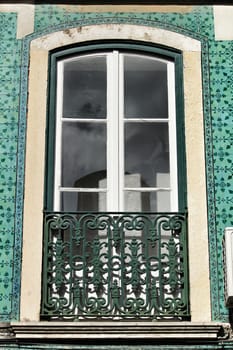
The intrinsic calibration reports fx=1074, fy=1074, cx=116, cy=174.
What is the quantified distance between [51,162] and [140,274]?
131cm

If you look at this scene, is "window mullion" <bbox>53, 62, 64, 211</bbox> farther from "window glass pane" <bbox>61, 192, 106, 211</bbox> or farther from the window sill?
the window sill

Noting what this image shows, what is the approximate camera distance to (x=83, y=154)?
9.70 m

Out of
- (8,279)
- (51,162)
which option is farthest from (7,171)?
(8,279)

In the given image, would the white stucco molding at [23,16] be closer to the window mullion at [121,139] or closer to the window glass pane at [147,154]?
the window mullion at [121,139]

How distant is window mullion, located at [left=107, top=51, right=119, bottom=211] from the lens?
945cm

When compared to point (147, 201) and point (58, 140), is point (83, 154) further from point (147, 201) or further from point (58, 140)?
point (147, 201)

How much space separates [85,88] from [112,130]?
528 mm

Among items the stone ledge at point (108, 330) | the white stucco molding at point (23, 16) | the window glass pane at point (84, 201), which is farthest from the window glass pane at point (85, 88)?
the stone ledge at point (108, 330)

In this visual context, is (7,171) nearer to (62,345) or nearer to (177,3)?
(62,345)

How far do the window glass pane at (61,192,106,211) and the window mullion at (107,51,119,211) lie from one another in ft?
0.27

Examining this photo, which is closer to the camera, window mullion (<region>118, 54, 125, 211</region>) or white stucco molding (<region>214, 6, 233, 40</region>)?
window mullion (<region>118, 54, 125, 211</region>)

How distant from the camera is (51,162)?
31.1ft

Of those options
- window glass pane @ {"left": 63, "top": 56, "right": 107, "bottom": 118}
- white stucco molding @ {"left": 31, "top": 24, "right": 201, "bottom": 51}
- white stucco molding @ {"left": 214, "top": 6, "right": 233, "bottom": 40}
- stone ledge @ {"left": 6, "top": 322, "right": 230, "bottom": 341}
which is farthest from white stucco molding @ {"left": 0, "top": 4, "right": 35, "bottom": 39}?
stone ledge @ {"left": 6, "top": 322, "right": 230, "bottom": 341}

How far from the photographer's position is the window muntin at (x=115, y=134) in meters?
9.49
